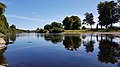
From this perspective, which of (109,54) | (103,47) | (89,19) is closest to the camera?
(109,54)

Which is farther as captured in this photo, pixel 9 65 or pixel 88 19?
pixel 88 19

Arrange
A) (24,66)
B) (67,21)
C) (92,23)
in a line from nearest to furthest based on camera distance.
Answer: (24,66), (92,23), (67,21)

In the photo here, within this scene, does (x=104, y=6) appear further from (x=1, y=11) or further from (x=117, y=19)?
(x=1, y=11)

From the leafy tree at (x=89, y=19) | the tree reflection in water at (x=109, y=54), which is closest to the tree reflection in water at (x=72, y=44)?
the tree reflection in water at (x=109, y=54)

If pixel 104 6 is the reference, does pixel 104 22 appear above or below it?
below

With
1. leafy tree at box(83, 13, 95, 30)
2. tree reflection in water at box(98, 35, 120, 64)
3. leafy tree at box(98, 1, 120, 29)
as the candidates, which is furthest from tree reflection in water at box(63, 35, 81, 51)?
leafy tree at box(83, 13, 95, 30)

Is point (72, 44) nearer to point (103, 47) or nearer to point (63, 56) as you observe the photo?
point (103, 47)

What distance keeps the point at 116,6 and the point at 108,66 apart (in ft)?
349

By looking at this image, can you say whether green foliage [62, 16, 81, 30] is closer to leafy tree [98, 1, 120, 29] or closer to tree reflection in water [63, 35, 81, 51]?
leafy tree [98, 1, 120, 29]

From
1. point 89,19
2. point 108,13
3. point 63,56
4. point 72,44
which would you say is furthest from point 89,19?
point 63,56

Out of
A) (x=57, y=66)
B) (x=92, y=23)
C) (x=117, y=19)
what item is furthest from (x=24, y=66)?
(x=92, y=23)

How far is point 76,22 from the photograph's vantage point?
470 feet

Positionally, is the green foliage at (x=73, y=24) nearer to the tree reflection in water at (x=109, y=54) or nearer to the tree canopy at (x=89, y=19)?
the tree canopy at (x=89, y=19)

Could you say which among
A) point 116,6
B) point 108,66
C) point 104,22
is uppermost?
point 116,6
